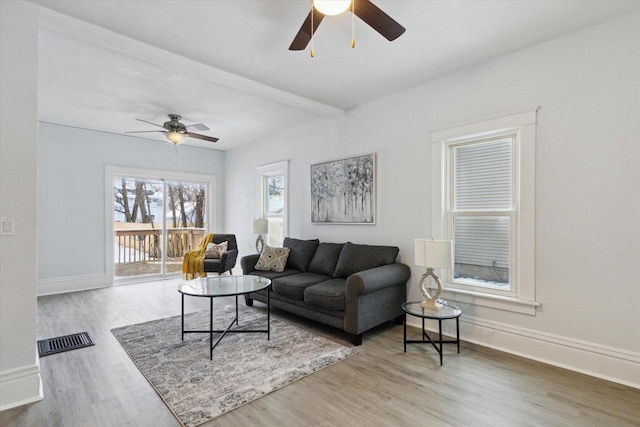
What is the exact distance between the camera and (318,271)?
4.21m

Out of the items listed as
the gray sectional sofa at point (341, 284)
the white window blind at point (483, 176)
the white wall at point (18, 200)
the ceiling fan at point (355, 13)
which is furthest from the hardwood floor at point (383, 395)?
the ceiling fan at point (355, 13)

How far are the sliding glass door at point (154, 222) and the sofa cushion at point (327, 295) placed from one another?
419 cm

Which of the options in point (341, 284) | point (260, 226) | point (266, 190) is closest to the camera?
point (341, 284)

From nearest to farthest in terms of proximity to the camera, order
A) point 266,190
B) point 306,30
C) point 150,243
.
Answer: point 306,30 < point 266,190 < point 150,243

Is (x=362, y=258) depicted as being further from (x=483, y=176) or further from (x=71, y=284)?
(x=71, y=284)

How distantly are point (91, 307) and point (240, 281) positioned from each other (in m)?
2.51

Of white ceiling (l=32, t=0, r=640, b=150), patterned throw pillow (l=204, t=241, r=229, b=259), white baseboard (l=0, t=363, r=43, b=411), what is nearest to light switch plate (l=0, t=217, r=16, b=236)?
white baseboard (l=0, t=363, r=43, b=411)

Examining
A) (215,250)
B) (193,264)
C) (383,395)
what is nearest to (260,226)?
(215,250)

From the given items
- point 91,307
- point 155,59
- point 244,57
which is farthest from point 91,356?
point 244,57

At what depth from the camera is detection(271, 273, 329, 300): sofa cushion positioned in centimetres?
359

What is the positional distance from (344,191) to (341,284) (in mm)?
1441

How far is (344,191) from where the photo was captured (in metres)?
4.44

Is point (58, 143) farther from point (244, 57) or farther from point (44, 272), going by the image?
point (244, 57)

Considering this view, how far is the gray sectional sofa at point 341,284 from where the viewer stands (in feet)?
10.0
